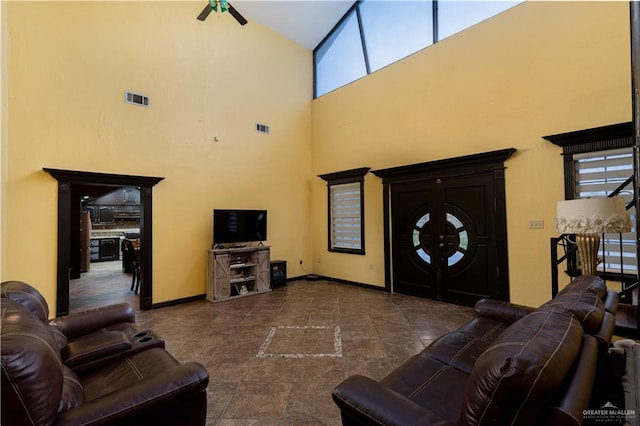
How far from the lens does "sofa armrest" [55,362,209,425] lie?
1.23m

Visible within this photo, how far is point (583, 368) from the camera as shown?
1128mm

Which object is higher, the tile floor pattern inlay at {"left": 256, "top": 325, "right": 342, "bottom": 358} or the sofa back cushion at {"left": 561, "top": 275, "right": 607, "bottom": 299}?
the sofa back cushion at {"left": 561, "top": 275, "right": 607, "bottom": 299}

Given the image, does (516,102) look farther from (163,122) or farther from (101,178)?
(101,178)

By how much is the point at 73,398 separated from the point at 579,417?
205 centimetres

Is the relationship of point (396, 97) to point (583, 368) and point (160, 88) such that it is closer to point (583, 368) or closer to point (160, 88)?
point (160, 88)

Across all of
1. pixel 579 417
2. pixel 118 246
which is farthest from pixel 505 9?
pixel 118 246

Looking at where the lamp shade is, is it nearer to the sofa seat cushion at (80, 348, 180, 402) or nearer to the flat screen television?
the sofa seat cushion at (80, 348, 180, 402)

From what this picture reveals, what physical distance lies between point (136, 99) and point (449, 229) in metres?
5.52

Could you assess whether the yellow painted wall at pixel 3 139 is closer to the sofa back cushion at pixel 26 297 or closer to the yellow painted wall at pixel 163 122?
the yellow painted wall at pixel 163 122

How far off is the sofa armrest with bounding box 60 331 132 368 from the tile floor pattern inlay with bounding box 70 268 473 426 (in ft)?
2.62

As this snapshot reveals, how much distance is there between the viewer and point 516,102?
429cm

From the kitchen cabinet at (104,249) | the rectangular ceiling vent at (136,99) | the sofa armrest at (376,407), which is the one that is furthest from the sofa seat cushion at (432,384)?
the kitchen cabinet at (104,249)

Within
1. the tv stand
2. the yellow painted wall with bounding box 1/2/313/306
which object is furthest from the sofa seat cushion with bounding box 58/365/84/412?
the tv stand

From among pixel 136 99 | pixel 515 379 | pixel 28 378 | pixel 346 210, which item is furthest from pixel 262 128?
pixel 515 379
